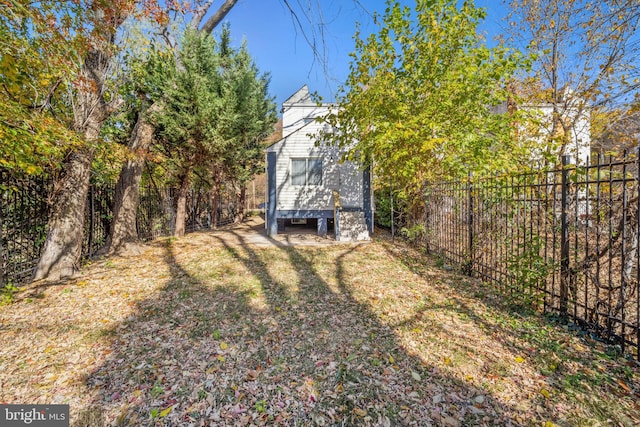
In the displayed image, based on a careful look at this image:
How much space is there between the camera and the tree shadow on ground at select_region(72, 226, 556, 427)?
7.29 ft

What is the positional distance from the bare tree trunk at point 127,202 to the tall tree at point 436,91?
6123 millimetres

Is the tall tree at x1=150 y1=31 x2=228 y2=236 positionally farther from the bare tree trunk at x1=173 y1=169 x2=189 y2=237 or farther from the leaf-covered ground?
the leaf-covered ground

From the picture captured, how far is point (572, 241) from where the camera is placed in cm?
363

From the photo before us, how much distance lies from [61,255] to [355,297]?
18.6 feet

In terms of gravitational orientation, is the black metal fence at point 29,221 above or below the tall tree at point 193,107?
below

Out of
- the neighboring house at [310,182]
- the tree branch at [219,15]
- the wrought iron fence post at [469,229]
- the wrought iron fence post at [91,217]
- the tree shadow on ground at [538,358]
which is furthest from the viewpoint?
the neighboring house at [310,182]

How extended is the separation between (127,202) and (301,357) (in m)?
6.95

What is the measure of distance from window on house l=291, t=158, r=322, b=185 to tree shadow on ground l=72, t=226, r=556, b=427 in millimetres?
6429

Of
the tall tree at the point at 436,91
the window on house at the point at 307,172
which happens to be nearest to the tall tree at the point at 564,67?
the tall tree at the point at 436,91

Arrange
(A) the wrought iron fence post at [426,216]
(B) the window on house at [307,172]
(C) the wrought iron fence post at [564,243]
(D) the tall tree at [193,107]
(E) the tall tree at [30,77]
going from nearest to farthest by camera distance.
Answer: (C) the wrought iron fence post at [564,243] < (E) the tall tree at [30,77] < (A) the wrought iron fence post at [426,216] < (D) the tall tree at [193,107] < (B) the window on house at [307,172]

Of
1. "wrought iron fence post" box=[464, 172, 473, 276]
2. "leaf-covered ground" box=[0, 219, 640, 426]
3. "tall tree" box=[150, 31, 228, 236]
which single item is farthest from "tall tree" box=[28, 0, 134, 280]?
"wrought iron fence post" box=[464, 172, 473, 276]

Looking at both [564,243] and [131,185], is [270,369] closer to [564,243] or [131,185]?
[564,243]

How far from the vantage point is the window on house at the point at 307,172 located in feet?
35.2

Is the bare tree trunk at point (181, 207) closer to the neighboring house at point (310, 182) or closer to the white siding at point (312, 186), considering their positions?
the neighboring house at point (310, 182)
